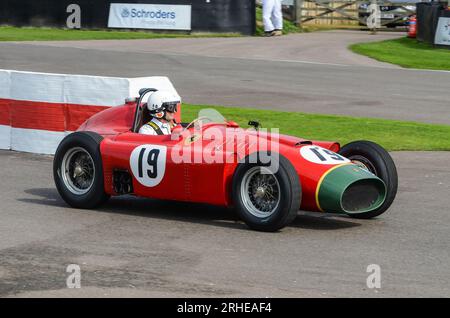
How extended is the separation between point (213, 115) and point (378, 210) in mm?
1930

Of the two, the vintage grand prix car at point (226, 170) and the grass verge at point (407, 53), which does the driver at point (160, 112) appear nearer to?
the vintage grand prix car at point (226, 170)

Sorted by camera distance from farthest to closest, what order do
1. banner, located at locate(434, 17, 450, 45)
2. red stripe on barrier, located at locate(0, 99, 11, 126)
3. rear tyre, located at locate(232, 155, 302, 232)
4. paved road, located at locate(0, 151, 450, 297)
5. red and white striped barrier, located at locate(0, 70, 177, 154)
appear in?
banner, located at locate(434, 17, 450, 45) → red stripe on barrier, located at locate(0, 99, 11, 126) → red and white striped barrier, located at locate(0, 70, 177, 154) → rear tyre, located at locate(232, 155, 302, 232) → paved road, located at locate(0, 151, 450, 297)

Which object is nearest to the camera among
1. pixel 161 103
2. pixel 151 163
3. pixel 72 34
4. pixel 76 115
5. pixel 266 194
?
pixel 266 194

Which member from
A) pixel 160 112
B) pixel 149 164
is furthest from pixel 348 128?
pixel 149 164

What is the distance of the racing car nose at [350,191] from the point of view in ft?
29.4

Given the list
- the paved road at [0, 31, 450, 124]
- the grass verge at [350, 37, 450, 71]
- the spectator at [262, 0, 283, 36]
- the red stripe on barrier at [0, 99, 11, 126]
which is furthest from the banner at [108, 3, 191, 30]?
the red stripe on barrier at [0, 99, 11, 126]

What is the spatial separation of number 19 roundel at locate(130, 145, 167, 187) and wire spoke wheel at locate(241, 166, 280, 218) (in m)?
0.92

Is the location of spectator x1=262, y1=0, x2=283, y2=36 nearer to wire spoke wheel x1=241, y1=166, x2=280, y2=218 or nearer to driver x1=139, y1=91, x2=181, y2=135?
driver x1=139, y1=91, x2=181, y2=135

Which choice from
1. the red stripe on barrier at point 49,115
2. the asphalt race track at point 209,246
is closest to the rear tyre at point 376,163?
the asphalt race track at point 209,246

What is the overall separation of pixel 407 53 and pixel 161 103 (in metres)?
20.9

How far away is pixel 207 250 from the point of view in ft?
27.6

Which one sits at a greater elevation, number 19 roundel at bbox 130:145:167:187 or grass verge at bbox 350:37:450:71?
grass verge at bbox 350:37:450:71

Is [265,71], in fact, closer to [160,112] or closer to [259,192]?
[160,112]

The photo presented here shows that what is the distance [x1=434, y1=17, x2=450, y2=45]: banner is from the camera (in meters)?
29.6
